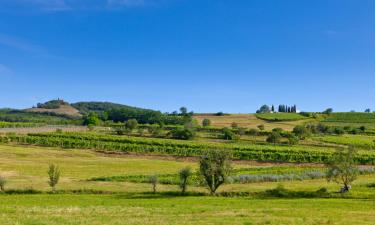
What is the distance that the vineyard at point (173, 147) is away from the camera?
11125 cm

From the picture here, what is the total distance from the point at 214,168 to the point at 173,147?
230ft

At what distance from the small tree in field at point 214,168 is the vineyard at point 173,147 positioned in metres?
47.3

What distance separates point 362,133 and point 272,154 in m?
68.5

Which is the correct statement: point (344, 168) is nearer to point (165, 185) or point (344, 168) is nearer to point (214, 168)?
point (214, 168)

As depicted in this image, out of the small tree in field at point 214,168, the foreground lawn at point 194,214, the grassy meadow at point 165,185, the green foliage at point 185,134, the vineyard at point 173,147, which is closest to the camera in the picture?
the foreground lawn at point 194,214

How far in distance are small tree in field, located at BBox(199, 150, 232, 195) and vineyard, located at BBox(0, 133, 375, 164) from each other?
47340 millimetres

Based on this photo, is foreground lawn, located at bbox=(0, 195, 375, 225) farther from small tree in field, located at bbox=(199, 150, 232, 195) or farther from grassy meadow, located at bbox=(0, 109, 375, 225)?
small tree in field, located at bbox=(199, 150, 232, 195)

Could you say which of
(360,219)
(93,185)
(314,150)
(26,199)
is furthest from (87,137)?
(360,219)

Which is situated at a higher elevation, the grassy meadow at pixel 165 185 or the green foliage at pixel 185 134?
the green foliage at pixel 185 134

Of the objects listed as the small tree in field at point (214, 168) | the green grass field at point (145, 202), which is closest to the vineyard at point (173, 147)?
the green grass field at point (145, 202)

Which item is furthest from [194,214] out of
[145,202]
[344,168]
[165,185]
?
[165,185]

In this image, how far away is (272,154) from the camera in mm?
113438

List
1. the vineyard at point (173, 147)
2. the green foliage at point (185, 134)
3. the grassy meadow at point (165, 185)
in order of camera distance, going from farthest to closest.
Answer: the green foliage at point (185, 134), the vineyard at point (173, 147), the grassy meadow at point (165, 185)

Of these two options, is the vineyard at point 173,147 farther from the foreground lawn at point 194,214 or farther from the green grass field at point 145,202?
the foreground lawn at point 194,214
